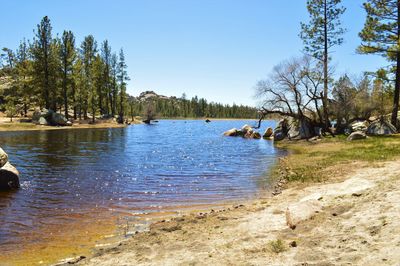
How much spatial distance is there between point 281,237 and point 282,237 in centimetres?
2

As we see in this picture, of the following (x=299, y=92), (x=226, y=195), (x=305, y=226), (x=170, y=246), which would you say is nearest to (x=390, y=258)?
(x=305, y=226)

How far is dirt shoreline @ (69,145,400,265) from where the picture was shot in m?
6.83

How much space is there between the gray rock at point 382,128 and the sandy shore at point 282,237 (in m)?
27.2

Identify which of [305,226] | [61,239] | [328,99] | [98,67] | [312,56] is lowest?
[61,239]

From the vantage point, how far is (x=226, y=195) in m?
15.7

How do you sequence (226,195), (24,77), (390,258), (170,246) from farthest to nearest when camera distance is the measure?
1. (24,77)
2. (226,195)
3. (170,246)
4. (390,258)

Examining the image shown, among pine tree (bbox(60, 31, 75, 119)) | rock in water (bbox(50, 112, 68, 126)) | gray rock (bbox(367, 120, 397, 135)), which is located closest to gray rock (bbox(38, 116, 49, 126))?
rock in water (bbox(50, 112, 68, 126))

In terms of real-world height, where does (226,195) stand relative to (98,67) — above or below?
below

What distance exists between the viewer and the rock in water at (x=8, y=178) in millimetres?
16094

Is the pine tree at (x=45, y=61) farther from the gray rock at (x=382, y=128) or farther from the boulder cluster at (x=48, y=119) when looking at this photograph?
the gray rock at (x=382, y=128)

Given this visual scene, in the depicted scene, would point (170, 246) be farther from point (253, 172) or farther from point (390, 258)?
point (253, 172)

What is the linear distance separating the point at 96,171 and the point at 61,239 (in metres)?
12.0

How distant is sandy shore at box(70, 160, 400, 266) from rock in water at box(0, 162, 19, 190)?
30.0ft

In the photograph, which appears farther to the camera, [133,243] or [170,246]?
[133,243]
